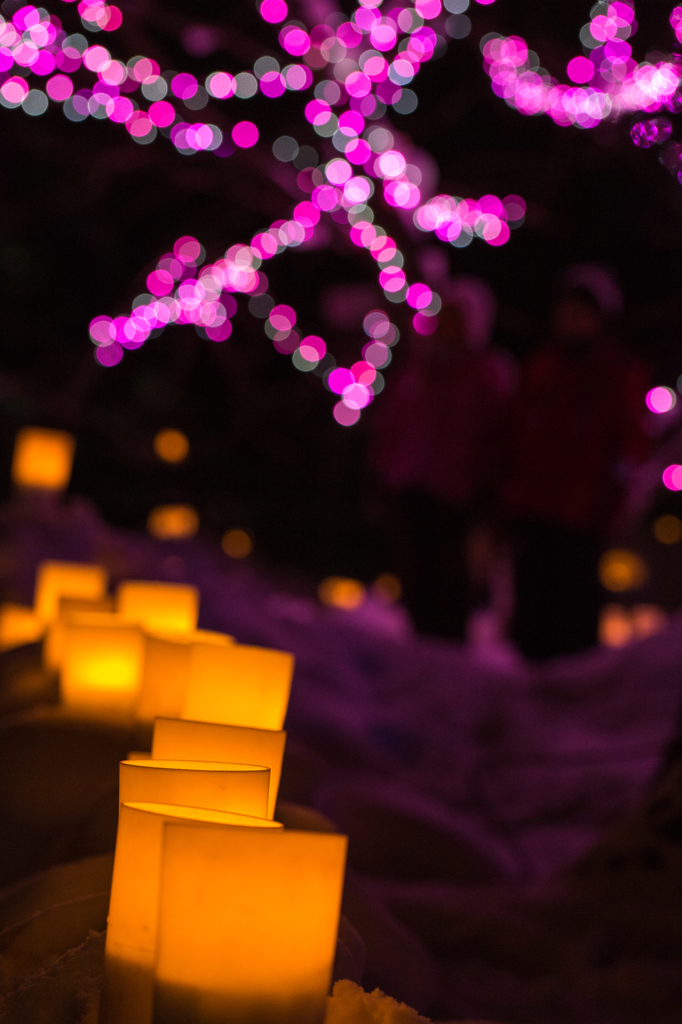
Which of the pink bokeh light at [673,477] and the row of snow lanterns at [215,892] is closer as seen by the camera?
the row of snow lanterns at [215,892]

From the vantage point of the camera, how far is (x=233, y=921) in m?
0.63

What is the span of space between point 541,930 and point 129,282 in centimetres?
471

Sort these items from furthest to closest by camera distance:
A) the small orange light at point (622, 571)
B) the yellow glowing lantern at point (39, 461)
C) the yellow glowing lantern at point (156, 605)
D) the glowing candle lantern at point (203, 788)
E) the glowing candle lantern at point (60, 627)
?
1. the small orange light at point (622, 571)
2. the yellow glowing lantern at point (39, 461)
3. the yellow glowing lantern at point (156, 605)
4. the glowing candle lantern at point (60, 627)
5. the glowing candle lantern at point (203, 788)

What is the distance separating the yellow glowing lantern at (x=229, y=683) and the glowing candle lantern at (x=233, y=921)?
16.5 inches

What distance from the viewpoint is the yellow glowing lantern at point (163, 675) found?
1.28 m

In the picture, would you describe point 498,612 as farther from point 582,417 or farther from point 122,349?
point 122,349

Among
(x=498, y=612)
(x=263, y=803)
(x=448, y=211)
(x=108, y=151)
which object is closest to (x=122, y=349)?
(x=108, y=151)

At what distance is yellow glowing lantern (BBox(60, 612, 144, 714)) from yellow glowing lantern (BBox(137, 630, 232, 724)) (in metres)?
0.06

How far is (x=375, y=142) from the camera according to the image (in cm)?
420

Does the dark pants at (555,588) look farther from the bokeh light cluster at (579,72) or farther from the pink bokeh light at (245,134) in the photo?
the pink bokeh light at (245,134)

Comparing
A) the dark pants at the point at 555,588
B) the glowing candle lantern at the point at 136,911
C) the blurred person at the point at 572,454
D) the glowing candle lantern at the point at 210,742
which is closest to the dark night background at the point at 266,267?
the blurred person at the point at 572,454

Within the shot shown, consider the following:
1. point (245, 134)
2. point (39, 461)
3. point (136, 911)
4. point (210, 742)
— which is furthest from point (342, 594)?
point (136, 911)

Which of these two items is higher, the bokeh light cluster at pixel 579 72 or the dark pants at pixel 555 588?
the bokeh light cluster at pixel 579 72

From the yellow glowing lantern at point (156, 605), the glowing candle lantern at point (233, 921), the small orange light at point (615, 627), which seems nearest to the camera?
the glowing candle lantern at point (233, 921)
